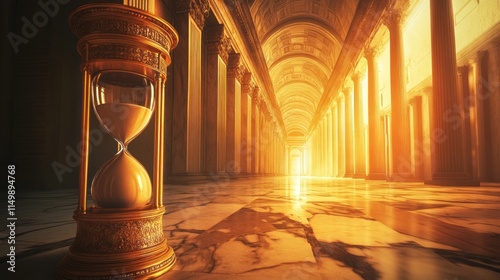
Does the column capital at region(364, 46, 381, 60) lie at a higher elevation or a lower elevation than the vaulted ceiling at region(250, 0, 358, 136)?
lower

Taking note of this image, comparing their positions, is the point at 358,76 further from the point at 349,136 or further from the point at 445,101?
the point at 445,101

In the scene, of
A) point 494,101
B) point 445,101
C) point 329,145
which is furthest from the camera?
point 329,145

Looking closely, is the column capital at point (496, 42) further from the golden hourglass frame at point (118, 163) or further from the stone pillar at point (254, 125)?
the golden hourglass frame at point (118, 163)

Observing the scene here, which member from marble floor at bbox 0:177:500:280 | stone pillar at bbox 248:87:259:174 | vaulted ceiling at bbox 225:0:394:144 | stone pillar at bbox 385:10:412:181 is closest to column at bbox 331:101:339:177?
vaulted ceiling at bbox 225:0:394:144

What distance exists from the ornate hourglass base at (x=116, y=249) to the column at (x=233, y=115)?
34.5 feet

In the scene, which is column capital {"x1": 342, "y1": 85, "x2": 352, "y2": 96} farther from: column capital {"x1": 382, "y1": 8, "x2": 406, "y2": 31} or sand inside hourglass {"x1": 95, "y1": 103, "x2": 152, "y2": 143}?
sand inside hourglass {"x1": 95, "y1": 103, "x2": 152, "y2": 143}

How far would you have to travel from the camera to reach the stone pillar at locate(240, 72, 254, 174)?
14666 mm

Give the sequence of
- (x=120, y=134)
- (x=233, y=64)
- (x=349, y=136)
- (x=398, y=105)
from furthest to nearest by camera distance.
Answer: (x=349, y=136) → (x=233, y=64) → (x=398, y=105) → (x=120, y=134)

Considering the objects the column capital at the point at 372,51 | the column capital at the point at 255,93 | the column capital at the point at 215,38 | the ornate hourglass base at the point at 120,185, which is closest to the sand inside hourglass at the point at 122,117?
the ornate hourglass base at the point at 120,185

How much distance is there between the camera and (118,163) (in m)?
1.30

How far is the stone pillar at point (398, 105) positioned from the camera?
1049 cm

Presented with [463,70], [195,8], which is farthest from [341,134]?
[195,8]

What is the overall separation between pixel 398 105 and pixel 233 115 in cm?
668

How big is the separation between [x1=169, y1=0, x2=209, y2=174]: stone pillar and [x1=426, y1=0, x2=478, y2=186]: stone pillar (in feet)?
22.0
